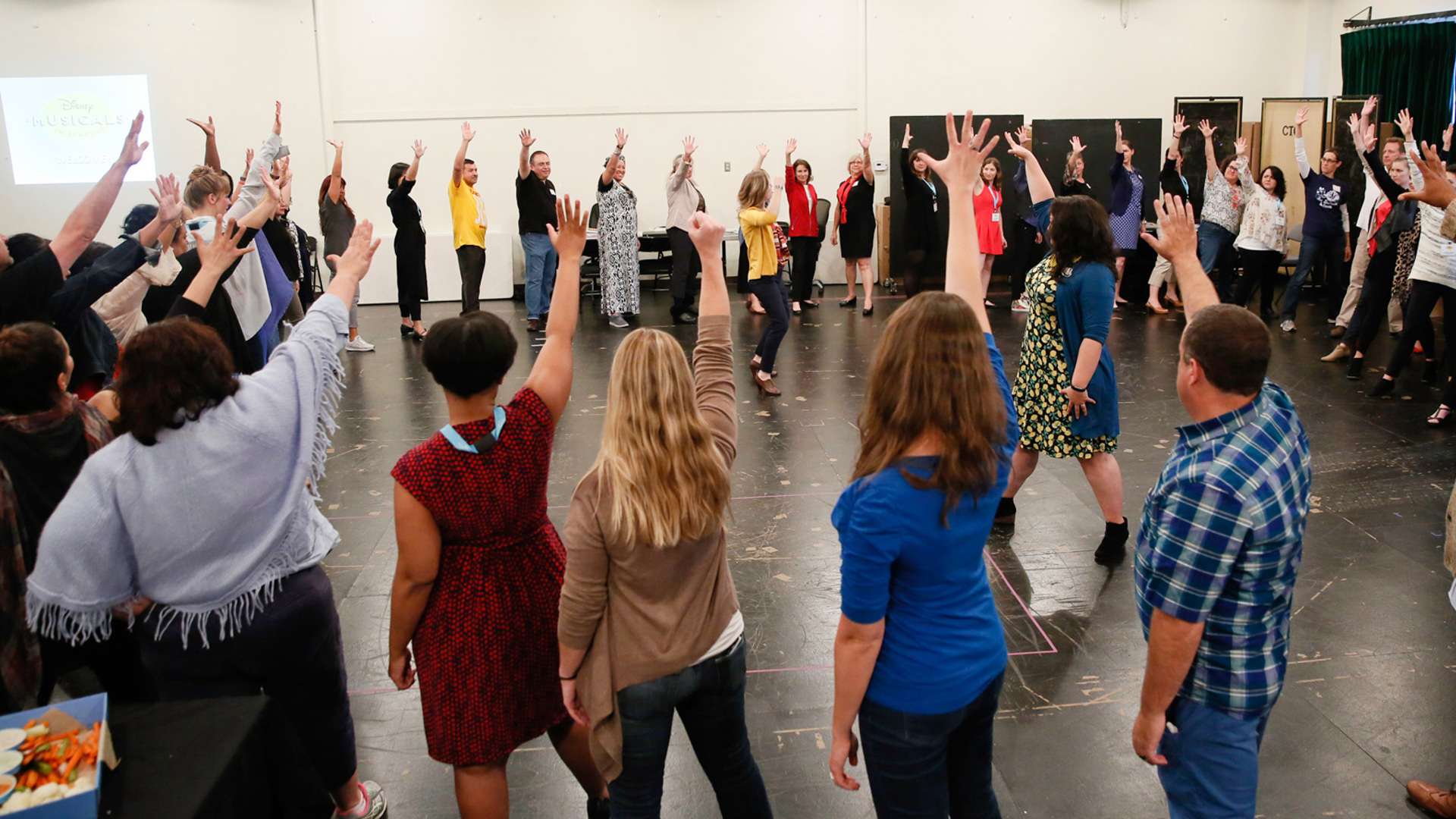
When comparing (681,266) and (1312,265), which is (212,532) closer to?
(681,266)

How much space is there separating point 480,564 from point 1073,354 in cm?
243

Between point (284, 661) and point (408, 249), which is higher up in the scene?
point (408, 249)

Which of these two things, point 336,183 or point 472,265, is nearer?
point 336,183

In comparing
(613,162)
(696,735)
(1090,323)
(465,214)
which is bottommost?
(696,735)

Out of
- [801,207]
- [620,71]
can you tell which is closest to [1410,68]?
[801,207]

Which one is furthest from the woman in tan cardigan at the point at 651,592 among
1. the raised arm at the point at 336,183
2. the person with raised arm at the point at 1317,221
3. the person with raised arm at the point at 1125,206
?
the person with raised arm at the point at 1125,206

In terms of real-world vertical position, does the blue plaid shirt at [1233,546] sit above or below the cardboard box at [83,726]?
above

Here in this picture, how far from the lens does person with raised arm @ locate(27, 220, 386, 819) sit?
1806 millimetres

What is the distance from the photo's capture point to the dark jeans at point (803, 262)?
9633 mm

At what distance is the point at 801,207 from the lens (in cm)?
939

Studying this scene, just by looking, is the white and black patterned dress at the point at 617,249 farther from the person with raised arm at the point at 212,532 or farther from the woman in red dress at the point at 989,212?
the person with raised arm at the point at 212,532

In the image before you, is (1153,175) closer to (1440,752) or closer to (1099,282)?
(1099,282)

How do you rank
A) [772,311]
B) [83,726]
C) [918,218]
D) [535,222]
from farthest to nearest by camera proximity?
[918,218] → [535,222] → [772,311] → [83,726]

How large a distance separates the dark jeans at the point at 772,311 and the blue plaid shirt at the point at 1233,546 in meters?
4.58
